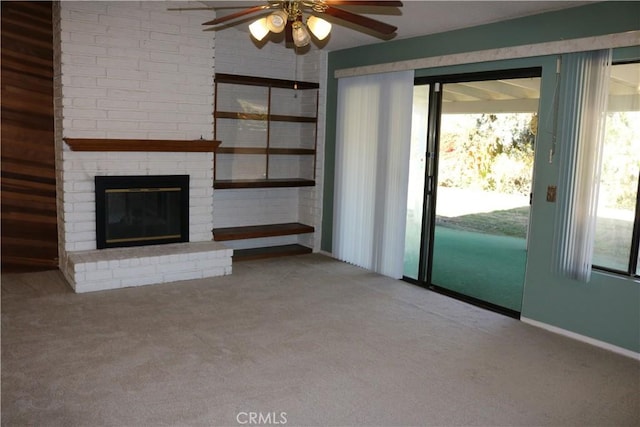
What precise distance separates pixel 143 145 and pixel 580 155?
12.3ft

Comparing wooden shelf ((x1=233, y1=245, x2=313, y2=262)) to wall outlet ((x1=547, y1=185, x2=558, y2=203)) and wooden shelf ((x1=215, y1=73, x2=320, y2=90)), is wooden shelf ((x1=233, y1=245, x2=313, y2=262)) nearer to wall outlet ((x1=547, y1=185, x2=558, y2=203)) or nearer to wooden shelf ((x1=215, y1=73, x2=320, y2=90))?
wooden shelf ((x1=215, y1=73, x2=320, y2=90))

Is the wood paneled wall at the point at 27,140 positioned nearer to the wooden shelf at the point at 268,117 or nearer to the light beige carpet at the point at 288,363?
the light beige carpet at the point at 288,363

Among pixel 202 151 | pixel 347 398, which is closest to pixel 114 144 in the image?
pixel 202 151

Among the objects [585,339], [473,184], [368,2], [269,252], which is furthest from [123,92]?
[473,184]

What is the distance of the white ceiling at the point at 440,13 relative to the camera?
12.6 feet

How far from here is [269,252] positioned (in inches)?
244

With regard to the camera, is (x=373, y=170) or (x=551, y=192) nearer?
(x=551, y=192)

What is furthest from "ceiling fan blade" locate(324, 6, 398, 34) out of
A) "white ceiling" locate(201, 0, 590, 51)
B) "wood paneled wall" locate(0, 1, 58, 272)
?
"wood paneled wall" locate(0, 1, 58, 272)

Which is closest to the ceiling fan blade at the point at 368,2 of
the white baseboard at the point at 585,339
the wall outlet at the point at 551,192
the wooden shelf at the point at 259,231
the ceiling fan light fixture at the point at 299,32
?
the ceiling fan light fixture at the point at 299,32

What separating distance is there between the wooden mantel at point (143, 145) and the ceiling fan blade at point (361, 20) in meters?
2.72

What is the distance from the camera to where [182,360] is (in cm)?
332

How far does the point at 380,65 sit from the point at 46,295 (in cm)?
372

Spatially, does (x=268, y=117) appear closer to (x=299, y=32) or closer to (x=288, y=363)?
(x=299, y=32)

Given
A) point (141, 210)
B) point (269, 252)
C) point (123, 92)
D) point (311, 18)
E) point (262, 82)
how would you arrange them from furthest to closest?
1. point (269, 252)
2. point (262, 82)
3. point (141, 210)
4. point (123, 92)
5. point (311, 18)
